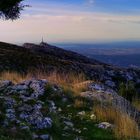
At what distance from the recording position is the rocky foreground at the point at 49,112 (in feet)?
44.9

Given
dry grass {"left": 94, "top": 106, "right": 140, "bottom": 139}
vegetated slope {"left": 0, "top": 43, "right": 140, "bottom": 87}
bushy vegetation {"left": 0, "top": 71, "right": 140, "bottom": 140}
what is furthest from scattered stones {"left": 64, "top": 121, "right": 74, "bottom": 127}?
vegetated slope {"left": 0, "top": 43, "right": 140, "bottom": 87}

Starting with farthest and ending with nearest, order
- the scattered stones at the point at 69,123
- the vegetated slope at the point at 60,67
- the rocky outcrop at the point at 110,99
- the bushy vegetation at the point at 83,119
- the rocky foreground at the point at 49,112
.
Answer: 1. the vegetated slope at the point at 60,67
2. the rocky outcrop at the point at 110,99
3. the scattered stones at the point at 69,123
4. the bushy vegetation at the point at 83,119
5. the rocky foreground at the point at 49,112

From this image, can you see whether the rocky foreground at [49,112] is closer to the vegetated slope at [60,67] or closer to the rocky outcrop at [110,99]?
the rocky outcrop at [110,99]

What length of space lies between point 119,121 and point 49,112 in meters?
2.26

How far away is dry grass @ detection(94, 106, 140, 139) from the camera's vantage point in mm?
14109

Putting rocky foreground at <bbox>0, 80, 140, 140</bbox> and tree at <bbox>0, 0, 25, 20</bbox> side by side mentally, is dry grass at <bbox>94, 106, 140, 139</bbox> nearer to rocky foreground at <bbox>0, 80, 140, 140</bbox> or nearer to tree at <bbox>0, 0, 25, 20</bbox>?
rocky foreground at <bbox>0, 80, 140, 140</bbox>

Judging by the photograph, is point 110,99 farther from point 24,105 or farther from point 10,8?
point 10,8

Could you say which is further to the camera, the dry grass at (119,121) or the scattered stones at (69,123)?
the scattered stones at (69,123)

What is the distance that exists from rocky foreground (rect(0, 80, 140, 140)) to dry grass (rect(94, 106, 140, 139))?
24 centimetres

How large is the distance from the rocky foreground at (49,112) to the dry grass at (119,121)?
236mm

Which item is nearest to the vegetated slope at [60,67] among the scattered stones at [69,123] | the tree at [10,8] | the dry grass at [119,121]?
the tree at [10,8]

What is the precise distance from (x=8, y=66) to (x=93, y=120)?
52.5 feet

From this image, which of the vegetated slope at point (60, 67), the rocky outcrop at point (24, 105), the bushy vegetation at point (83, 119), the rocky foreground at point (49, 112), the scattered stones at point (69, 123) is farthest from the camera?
the vegetated slope at point (60, 67)

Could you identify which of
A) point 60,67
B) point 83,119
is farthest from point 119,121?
point 60,67
